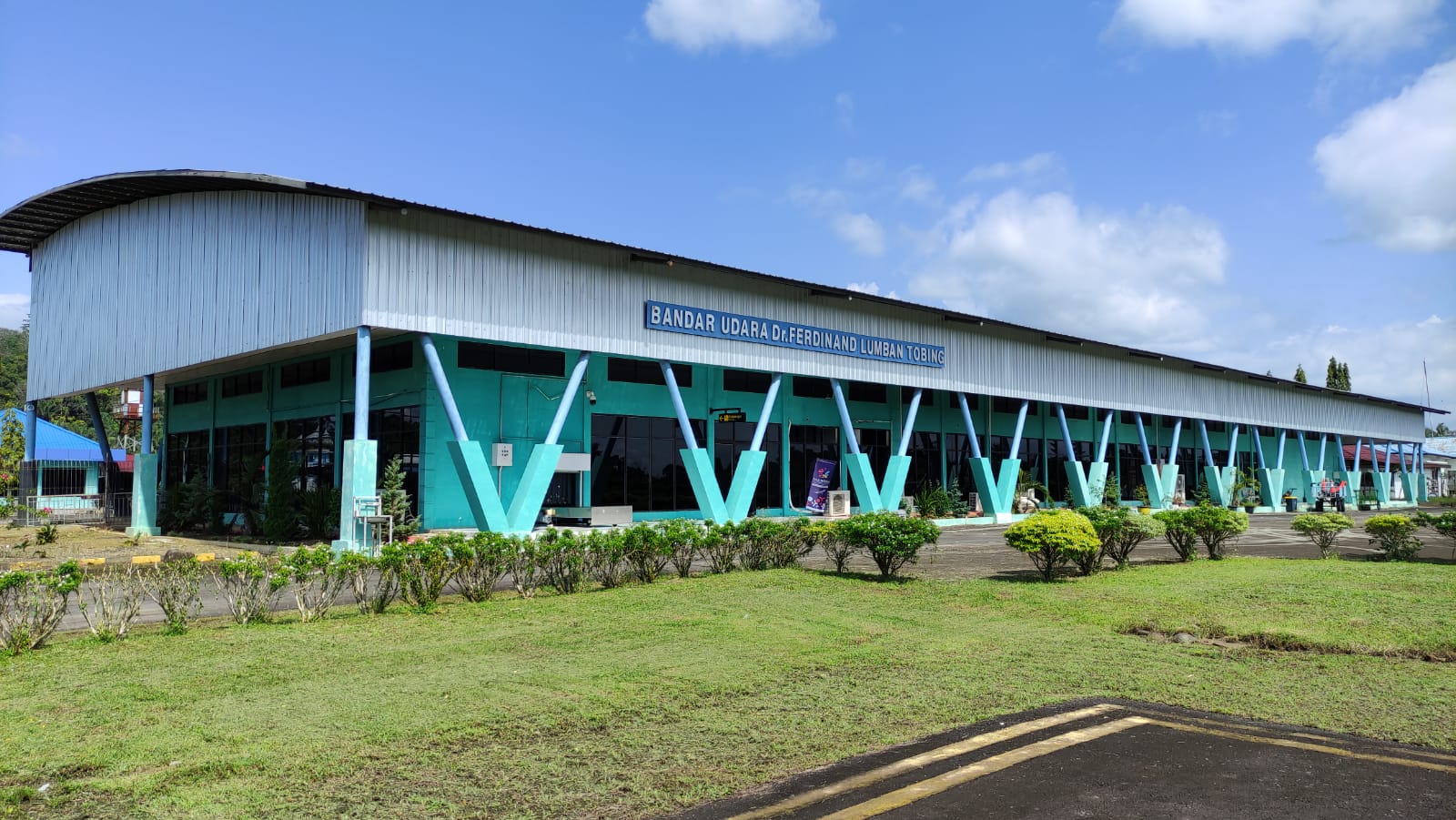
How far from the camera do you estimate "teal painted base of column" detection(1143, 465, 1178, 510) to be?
4166cm

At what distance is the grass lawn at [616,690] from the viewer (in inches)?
205

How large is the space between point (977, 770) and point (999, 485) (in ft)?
102

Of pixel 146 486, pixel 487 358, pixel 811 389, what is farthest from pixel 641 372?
pixel 146 486

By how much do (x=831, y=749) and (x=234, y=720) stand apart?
12.9 ft

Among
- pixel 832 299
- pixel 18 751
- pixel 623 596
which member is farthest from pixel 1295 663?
pixel 832 299

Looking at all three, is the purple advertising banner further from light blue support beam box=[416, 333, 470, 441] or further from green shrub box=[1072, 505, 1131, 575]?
green shrub box=[1072, 505, 1131, 575]

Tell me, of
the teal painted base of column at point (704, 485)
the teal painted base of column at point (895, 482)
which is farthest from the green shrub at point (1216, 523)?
the teal painted base of column at point (895, 482)

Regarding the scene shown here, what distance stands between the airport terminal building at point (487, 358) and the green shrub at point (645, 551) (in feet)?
25.4

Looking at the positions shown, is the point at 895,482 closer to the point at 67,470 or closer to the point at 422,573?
the point at 422,573

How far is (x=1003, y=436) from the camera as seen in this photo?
41.8m

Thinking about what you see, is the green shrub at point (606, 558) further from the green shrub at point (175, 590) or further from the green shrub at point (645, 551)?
the green shrub at point (175, 590)

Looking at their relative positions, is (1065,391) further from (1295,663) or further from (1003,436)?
(1295,663)

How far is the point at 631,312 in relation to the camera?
2405 cm

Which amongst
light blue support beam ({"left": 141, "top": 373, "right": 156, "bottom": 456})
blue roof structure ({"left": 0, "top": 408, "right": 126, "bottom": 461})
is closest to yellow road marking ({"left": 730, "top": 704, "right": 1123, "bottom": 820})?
light blue support beam ({"left": 141, "top": 373, "right": 156, "bottom": 456})
